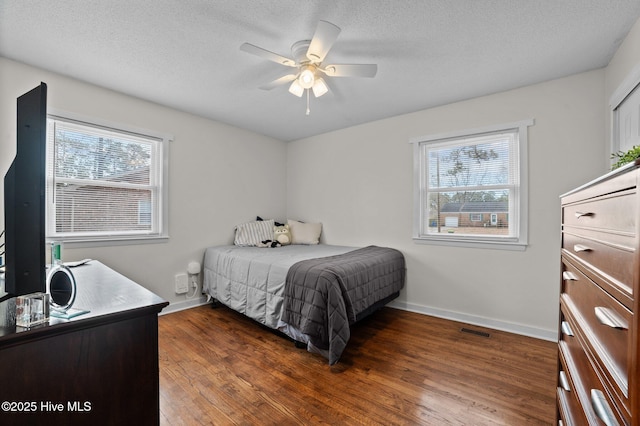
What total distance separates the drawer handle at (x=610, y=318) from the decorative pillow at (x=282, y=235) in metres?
3.54

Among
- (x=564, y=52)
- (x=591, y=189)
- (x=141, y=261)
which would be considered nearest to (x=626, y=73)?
(x=564, y=52)

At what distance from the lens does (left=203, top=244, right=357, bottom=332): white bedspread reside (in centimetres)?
259

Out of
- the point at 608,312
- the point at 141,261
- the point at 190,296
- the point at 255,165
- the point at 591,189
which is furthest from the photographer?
the point at 255,165

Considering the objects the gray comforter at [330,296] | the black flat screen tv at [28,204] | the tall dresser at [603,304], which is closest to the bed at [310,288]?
the gray comforter at [330,296]

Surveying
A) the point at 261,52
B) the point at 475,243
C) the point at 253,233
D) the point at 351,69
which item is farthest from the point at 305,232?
the point at 261,52

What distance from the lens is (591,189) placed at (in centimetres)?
94

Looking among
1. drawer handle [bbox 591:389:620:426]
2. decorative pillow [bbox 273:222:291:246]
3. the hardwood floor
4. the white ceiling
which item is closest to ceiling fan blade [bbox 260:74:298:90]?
the white ceiling

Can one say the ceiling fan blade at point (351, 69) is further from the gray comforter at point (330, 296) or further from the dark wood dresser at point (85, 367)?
the dark wood dresser at point (85, 367)

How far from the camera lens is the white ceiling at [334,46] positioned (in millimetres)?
1749

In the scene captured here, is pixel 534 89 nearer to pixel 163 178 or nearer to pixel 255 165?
pixel 255 165

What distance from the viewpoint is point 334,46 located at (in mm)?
2141

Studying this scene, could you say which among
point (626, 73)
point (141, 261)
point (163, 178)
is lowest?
point (141, 261)

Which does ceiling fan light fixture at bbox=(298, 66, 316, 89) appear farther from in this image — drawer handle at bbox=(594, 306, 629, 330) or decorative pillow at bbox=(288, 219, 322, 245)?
decorative pillow at bbox=(288, 219, 322, 245)

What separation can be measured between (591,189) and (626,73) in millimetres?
1893
